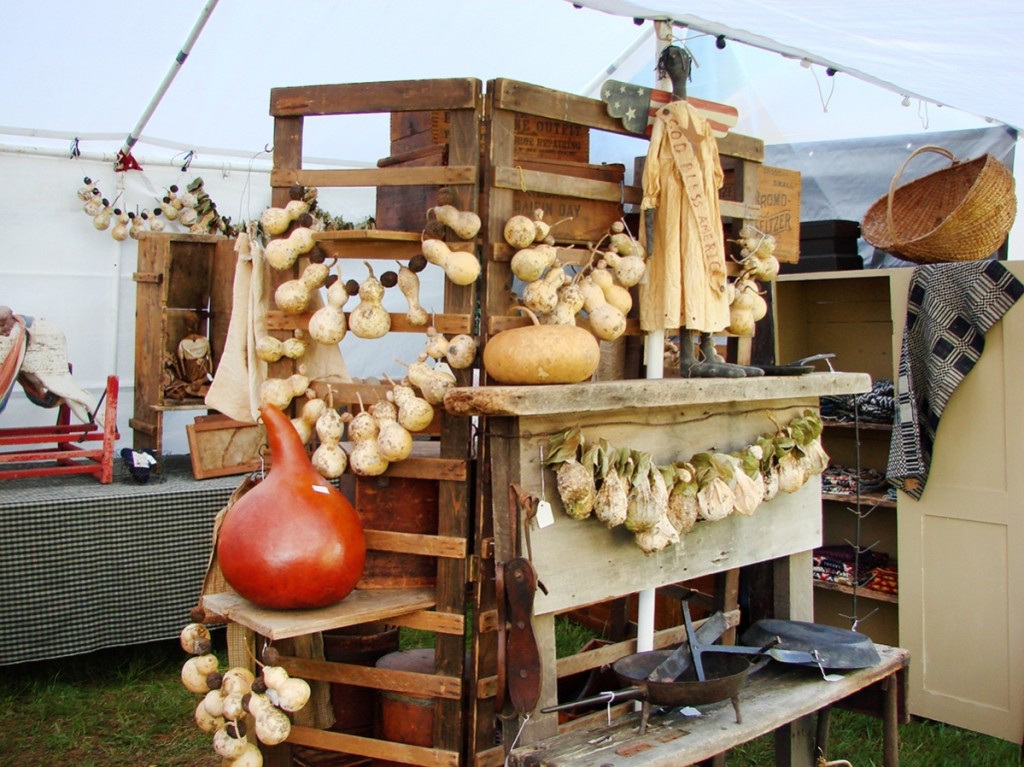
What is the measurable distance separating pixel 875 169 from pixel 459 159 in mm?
4039

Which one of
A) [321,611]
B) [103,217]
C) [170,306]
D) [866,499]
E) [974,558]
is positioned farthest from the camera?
[103,217]

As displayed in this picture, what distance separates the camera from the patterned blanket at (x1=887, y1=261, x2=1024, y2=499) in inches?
154

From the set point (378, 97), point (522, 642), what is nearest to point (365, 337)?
point (378, 97)

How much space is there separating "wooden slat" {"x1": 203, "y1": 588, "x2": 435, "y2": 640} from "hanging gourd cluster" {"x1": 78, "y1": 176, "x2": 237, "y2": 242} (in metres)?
3.07

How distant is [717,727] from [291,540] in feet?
3.81

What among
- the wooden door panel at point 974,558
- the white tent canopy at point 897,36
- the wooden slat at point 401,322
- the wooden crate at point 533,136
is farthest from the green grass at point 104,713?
the white tent canopy at point 897,36

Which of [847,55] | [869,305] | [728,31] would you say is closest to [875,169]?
[869,305]

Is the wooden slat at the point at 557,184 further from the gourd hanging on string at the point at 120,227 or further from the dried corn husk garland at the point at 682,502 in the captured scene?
the gourd hanging on string at the point at 120,227

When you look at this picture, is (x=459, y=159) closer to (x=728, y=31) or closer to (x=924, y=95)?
(x=728, y=31)

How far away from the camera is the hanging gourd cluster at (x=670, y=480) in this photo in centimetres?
235

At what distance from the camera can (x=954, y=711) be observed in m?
4.07

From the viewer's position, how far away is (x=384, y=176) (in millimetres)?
2717

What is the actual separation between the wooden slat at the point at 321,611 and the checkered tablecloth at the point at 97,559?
165 centimetres

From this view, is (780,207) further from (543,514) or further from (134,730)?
(134,730)
